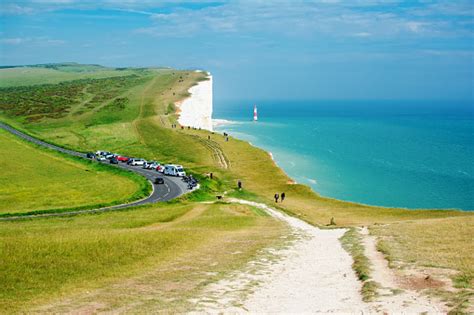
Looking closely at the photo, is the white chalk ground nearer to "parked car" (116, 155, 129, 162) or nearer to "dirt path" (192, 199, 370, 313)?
"dirt path" (192, 199, 370, 313)

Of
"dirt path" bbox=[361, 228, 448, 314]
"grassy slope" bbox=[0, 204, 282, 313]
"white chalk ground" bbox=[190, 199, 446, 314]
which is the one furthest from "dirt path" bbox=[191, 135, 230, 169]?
"dirt path" bbox=[361, 228, 448, 314]

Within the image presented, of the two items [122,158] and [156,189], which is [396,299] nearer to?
[156,189]

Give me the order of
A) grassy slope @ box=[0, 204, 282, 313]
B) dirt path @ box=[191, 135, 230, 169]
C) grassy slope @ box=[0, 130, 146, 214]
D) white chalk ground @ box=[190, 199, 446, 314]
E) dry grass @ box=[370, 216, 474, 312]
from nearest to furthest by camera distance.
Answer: white chalk ground @ box=[190, 199, 446, 314] < dry grass @ box=[370, 216, 474, 312] < grassy slope @ box=[0, 204, 282, 313] < grassy slope @ box=[0, 130, 146, 214] < dirt path @ box=[191, 135, 230, 169]

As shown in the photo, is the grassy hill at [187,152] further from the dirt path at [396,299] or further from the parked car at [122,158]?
the parked car at [122,158]

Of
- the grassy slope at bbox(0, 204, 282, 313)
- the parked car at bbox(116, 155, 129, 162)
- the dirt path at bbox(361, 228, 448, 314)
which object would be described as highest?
the dirt path at bbox(361, 228, 448, 314)

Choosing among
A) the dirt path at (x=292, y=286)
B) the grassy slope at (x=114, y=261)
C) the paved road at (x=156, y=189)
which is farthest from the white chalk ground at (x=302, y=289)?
the paved road at (x=156, y=189)
